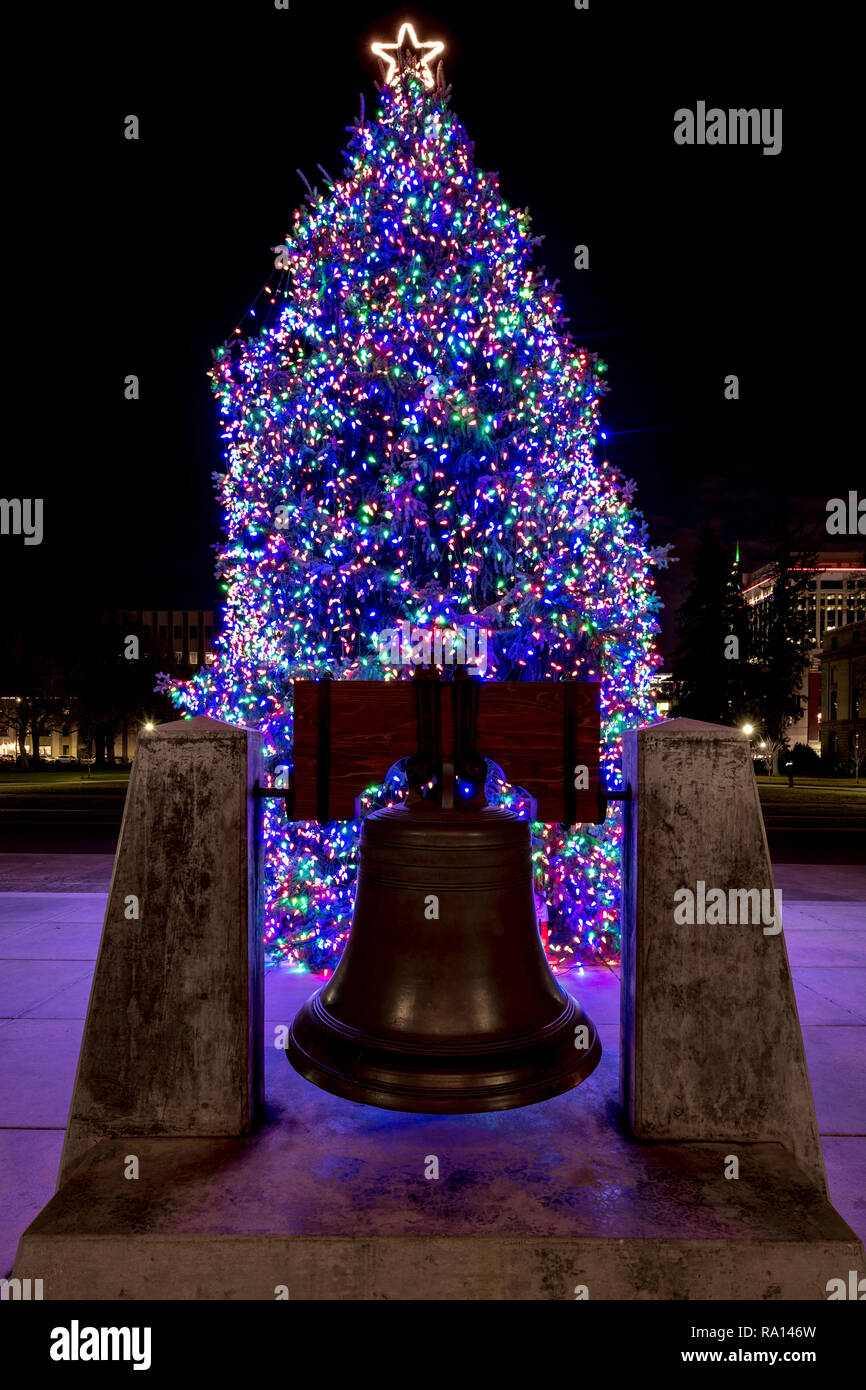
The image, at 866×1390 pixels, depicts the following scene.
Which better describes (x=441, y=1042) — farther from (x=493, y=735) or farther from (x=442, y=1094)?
(x=493, y=735)

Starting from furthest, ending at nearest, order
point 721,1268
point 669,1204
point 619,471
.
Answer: point 619,471 < point 669,1204 < point 721,1268

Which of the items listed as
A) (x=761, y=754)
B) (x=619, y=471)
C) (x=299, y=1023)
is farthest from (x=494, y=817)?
(x=761, y=754)

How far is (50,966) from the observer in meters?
5.76

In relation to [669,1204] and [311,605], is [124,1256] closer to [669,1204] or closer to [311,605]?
[669,1204]

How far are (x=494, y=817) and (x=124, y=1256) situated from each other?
72.1 inches

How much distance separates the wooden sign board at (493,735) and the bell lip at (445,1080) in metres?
0.85

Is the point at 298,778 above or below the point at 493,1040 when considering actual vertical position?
above

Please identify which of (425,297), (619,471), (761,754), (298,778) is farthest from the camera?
(761,754)

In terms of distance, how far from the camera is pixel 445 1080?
8.01 feet

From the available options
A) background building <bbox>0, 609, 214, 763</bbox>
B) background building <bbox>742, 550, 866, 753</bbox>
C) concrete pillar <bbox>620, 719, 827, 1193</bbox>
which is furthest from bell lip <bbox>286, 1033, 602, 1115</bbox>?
background building <bbox>742, 550, 866, 753</bbox>

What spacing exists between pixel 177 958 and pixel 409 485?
160 inches

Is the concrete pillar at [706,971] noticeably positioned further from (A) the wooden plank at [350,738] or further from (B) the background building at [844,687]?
(B) the background building at [844,687]

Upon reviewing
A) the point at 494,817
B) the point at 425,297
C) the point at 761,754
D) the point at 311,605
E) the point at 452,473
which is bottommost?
the point at 761,754

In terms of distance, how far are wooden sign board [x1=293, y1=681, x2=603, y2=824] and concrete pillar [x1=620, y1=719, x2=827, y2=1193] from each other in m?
0.32
